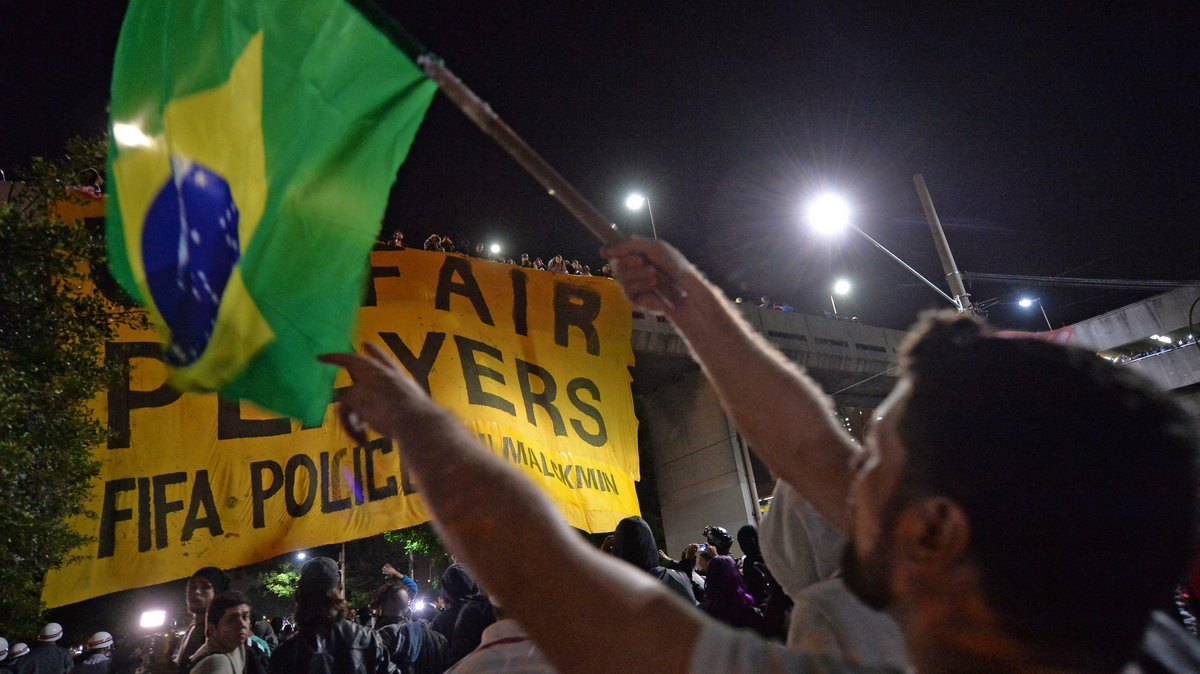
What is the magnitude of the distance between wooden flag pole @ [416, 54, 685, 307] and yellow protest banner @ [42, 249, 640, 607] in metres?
2.64

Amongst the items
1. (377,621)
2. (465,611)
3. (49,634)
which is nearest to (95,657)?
(49,634)

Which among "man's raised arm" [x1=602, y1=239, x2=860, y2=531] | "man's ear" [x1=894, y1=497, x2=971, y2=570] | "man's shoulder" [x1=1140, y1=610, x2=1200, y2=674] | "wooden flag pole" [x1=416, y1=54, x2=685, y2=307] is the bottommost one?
"man's shoulder" [x1=1140, y1=610, x2=1200, y2=674]

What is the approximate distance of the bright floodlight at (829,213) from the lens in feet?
30.1

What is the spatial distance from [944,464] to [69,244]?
6811 mm

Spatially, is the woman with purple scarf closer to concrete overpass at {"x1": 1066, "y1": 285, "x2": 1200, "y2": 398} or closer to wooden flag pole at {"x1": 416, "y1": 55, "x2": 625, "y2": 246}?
wooden flag pole at {"x1": 416, "y1": 55, "x2": 625, "y2": 246}

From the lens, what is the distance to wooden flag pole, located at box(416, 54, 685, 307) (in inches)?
74.9

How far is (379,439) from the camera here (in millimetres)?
6895

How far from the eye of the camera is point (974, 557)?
3.06 feet

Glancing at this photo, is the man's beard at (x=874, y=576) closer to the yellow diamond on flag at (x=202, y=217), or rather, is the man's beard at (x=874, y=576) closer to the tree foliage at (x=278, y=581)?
the yellow diamond on flag at (x=202, y=217)

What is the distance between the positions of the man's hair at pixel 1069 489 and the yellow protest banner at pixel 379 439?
3.62 meters

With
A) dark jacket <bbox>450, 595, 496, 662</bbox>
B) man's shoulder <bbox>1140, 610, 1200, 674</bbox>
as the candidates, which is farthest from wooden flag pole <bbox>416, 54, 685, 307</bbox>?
dark jacket <bbox>450, 595, 496, 662</bbox>

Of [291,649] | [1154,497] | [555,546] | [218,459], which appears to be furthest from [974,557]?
[218,459]

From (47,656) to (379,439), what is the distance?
4980 mm

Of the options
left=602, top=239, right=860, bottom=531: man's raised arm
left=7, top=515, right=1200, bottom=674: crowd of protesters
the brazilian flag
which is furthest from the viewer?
left=7, top=515, right=1200, bottom=674: crowd of protesters
